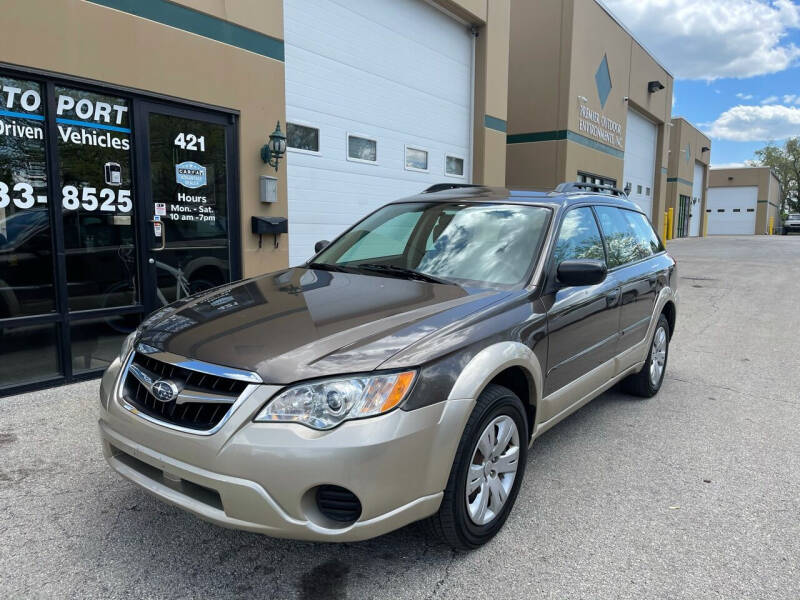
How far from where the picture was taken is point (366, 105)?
30.6 feet

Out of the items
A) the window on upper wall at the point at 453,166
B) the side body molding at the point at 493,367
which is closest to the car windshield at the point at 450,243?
the side body molding at the point at 493,367

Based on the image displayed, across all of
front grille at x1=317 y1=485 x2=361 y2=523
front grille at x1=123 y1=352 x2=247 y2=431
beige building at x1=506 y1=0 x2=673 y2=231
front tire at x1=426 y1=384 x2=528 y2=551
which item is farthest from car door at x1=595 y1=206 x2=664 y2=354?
beige building at x1=506 y1=0 x2=673 y2=231

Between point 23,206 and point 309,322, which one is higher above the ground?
point 23,206

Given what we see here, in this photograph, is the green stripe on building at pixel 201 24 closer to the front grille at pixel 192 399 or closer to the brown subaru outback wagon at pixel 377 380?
the brown subaru outback wagon at pixel 377 380

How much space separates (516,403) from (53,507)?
8.19 feet

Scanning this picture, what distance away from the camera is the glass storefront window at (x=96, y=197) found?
5254 mm

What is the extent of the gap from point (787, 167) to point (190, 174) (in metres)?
89.0

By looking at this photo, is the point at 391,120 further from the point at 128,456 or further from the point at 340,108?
the point at 128,456

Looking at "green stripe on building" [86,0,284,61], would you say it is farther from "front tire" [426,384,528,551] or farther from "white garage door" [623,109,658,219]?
"white garage door" [623,109,658,219]

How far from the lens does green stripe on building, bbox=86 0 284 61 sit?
5.70m

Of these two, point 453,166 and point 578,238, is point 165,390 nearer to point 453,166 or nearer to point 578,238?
point 578,238

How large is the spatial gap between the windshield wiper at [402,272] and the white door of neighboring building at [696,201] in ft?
130

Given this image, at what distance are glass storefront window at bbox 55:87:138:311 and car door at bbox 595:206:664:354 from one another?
14.6ft

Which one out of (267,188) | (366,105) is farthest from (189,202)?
(366,105)
